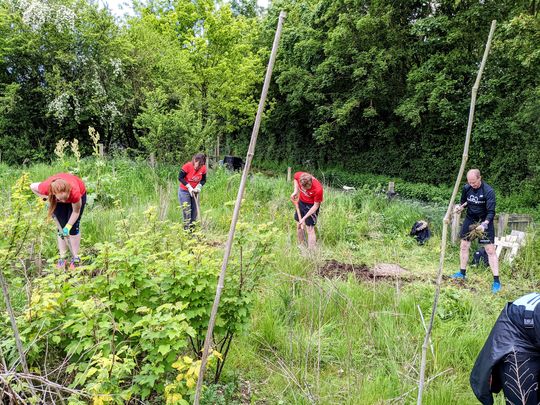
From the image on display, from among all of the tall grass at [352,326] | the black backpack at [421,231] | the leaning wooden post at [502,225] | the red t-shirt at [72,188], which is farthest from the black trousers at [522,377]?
the black backpack at [421,231]

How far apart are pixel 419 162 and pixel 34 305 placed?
15395 mm

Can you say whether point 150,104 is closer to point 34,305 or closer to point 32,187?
point 32,187

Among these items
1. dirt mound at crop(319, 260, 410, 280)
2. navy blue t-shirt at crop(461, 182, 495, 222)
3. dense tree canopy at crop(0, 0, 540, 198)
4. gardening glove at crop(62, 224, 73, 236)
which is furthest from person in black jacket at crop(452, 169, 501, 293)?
dense tree canopy at crop(0, 0, 540, 198)

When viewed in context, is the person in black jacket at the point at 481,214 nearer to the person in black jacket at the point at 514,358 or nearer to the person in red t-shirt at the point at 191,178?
the person in black jacket at the point at 514,358

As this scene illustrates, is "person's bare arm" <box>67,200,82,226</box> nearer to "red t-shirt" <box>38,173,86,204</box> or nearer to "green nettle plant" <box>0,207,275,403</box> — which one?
"red t-shirt" <box>38,173,86,204</box>

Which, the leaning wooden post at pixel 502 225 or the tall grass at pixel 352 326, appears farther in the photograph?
the leaning wooden post at pixel 502 225

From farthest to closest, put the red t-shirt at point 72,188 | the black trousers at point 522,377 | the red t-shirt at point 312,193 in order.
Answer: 1. the red t-shirt at point 312,193
2. the red t-shirt at point 72,188
3. the black trousers at point 522,377

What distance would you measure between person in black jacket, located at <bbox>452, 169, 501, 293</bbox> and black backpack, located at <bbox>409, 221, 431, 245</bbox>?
6.33 ft

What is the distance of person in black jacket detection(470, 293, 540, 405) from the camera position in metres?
2.14

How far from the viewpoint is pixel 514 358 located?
2.14 m

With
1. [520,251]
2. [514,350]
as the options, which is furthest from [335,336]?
[520,251]

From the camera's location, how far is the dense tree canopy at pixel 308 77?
11461 millimetres

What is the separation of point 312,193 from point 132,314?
13.5ft

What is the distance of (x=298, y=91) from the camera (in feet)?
58.2
